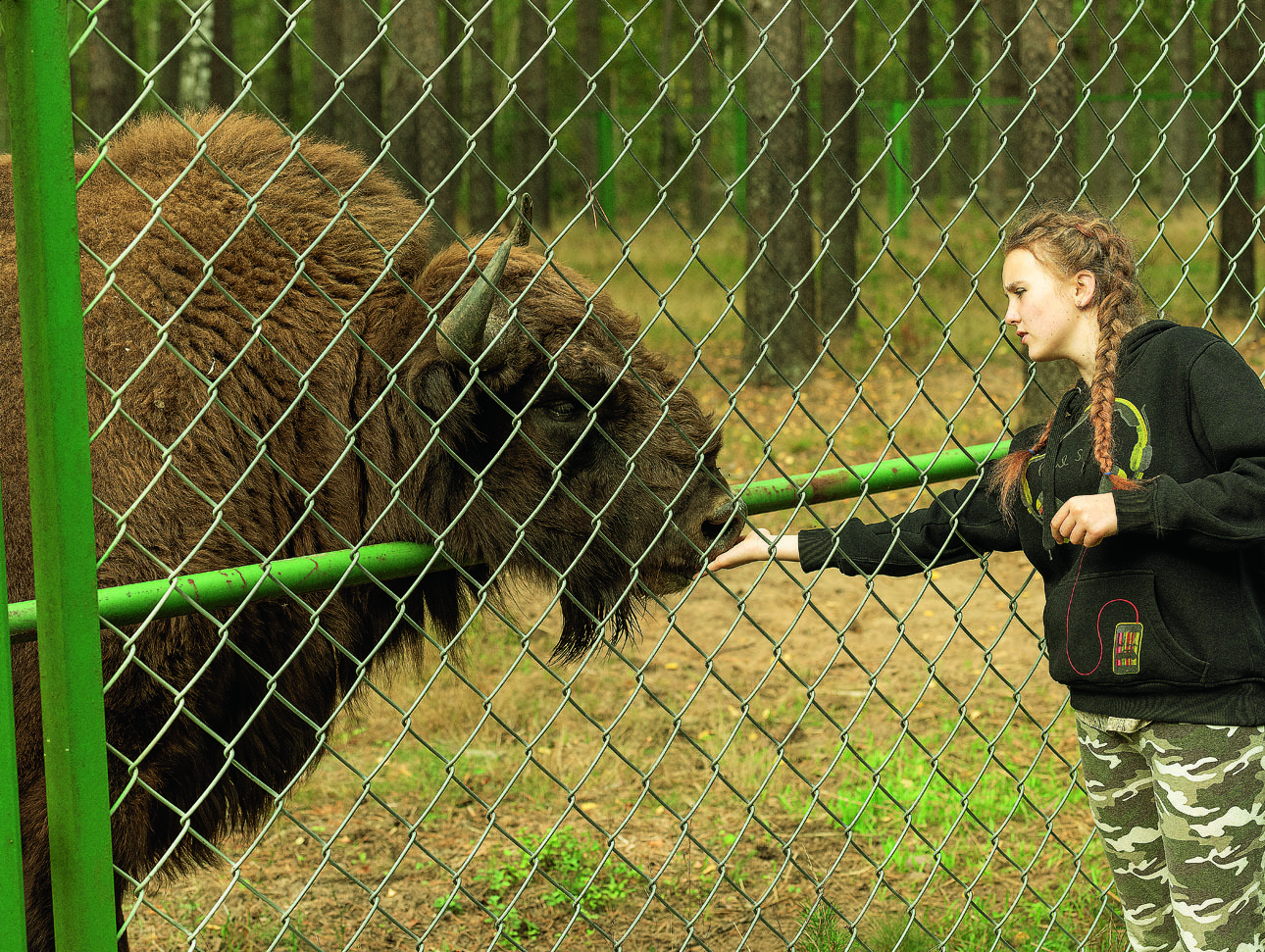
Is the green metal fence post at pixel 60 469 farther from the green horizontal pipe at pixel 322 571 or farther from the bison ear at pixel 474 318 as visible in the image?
the bison ear at pixel 474 318

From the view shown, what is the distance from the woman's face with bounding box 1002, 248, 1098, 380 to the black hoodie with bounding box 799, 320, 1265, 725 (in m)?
0.11

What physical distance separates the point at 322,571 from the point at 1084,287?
66.6 inches

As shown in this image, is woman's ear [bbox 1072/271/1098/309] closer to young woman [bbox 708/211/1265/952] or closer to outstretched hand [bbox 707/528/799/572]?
young woman [bbox 708/211/1265/952]

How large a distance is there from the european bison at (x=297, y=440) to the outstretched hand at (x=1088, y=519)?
0.81m

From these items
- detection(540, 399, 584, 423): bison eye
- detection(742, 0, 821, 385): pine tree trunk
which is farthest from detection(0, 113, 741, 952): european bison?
detection(742, 0, 821, 385): pine tree trunk

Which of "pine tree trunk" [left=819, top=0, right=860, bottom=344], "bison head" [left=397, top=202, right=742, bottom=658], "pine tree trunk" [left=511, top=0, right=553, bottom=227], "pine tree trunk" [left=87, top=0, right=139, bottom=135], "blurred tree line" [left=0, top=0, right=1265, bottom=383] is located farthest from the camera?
"pine tree trunk" [left=511, top=0, right=553, bottom=227]

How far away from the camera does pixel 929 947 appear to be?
3.52 m

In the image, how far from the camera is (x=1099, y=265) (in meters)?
2.62

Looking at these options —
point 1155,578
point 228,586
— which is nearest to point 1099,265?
point 1155,578

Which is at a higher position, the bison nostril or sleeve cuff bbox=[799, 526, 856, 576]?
sleeve cuff bbox=[799, 526, 856, 576]

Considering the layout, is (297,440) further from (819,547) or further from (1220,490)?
(1220,490)

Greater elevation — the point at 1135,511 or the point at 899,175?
the point at 1135,511

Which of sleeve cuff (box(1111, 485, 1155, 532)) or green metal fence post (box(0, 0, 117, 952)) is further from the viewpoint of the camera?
sleeve cuff (box(1111, 485, 1155, 532))

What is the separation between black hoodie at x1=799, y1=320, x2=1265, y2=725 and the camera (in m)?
2.35
